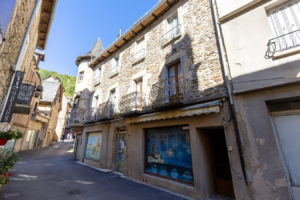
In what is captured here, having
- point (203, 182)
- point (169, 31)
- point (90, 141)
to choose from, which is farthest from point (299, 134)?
point (90, 141)

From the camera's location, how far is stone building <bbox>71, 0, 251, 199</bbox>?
521 cm

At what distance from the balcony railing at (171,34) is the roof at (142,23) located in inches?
72.7

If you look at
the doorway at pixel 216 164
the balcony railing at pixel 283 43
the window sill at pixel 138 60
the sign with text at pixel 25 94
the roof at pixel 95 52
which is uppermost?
the roof at pixel 95 52

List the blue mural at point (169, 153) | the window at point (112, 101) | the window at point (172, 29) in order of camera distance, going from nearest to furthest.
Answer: the blue mural at point (169, 153), the window at point (172, 29), the window at point (112, 101)

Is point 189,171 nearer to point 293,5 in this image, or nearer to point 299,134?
point 299,134

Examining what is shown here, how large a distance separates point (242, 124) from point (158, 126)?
3800 millimetres

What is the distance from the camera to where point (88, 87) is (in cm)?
1441

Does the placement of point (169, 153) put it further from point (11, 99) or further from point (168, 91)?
point (11, 99)

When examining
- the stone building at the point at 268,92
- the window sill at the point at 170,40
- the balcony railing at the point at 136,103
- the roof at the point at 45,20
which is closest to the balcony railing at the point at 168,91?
the balcony railing at the point at 136,103

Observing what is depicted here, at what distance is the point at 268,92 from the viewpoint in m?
4.28

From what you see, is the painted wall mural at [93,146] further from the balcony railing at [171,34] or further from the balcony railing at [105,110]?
the balcony railing at [171,34]

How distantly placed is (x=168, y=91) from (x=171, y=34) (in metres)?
3.68

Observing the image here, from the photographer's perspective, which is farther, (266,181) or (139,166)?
(139,166)

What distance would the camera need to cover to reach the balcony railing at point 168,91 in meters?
6.55
